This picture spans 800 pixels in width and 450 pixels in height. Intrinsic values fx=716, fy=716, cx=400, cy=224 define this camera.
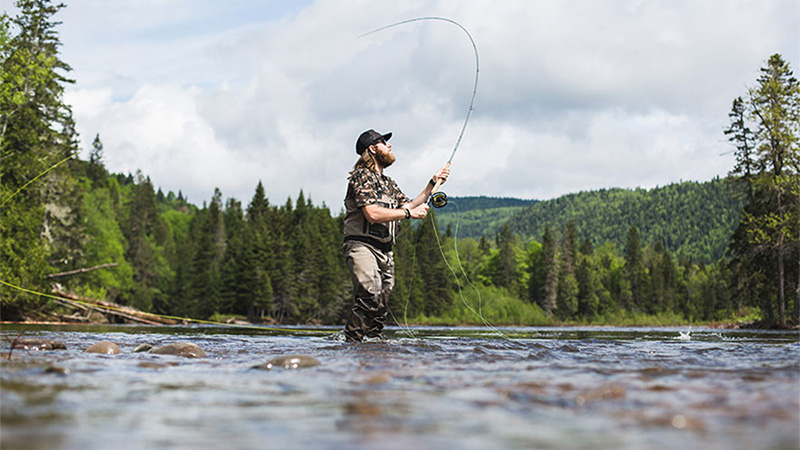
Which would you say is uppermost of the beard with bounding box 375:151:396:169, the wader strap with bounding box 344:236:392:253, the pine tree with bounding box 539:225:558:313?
the pine tree with bounding box 539:225:558:313

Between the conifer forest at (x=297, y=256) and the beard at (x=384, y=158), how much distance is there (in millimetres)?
1693

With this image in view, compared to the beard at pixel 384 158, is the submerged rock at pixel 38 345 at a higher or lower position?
lower

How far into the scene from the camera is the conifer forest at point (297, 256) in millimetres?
32156

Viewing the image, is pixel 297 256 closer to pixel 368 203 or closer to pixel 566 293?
pixel 566 293

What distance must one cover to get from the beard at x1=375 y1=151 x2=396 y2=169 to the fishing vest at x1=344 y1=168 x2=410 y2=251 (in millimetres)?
177

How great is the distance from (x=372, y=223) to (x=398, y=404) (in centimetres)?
527

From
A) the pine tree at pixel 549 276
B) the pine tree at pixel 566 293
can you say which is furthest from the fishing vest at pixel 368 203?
the pine tree at pixel 566 293

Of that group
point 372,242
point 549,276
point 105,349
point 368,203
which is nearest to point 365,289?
point 372,242

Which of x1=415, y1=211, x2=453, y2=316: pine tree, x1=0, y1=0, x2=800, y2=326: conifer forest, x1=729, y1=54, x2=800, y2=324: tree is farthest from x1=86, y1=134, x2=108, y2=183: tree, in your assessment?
x1=729, y1=54, x2=800, y2=324: tree

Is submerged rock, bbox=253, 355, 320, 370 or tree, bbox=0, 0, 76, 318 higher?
tree, bbox=0, 0, 76, 318

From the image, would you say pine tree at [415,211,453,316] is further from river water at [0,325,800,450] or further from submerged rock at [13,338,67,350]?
river water at [0,325,800,450]

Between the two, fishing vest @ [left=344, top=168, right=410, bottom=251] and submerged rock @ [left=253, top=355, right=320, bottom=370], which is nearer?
submerged rock @ [left=253, top=355, right=320, bottom=370]

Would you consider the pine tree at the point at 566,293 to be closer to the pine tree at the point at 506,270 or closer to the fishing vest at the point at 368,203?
the pine tree at the point at 506,270

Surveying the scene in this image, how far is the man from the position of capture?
28.3 ft
